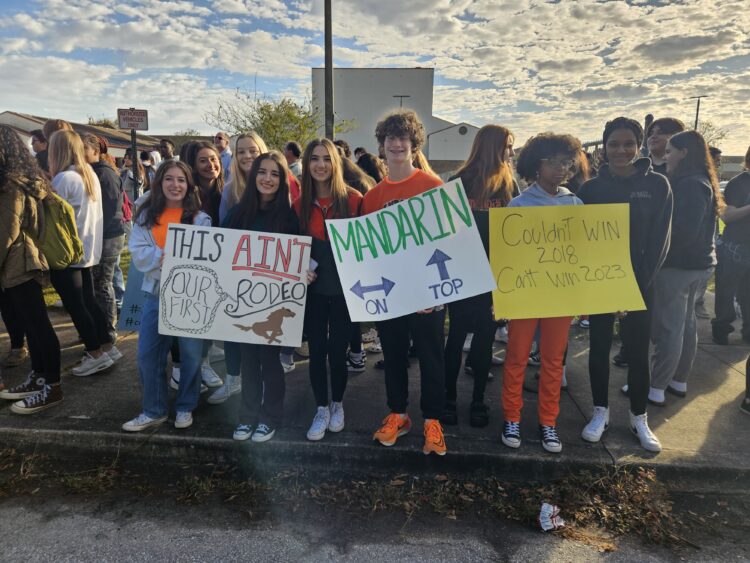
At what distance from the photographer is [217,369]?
13.9 feet

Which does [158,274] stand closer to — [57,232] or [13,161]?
[57,232]

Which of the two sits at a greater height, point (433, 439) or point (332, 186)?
point (332, 186)

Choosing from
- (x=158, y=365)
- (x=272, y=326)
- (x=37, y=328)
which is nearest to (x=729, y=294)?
(x=272, y=326)

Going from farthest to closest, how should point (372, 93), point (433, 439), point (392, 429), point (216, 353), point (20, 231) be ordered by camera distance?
point (372, 93)
point (216, 353)
point (20, 231)
point (392, 429)
point (433, 439)

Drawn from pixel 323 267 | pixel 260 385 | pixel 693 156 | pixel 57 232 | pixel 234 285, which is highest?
pixel 693 156

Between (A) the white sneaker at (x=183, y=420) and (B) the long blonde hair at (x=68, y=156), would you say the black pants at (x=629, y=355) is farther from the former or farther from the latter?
(B) the long blonde hair at (x=68, y=156)

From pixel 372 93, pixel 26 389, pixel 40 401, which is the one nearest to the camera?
pixel 40 401

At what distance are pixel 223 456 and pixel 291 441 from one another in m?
0.45

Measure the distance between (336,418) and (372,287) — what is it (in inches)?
38.8

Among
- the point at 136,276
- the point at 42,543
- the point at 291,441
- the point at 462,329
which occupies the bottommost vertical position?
the point at 42,543

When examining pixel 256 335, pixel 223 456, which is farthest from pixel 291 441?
pixel 256 335

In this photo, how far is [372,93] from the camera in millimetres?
45781

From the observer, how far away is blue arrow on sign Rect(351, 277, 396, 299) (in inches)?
110

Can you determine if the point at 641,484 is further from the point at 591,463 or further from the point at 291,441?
the point at 291,441
